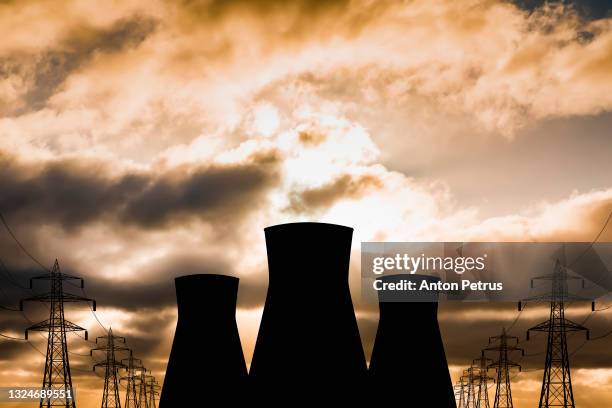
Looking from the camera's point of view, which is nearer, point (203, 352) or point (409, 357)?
point (409, 357)

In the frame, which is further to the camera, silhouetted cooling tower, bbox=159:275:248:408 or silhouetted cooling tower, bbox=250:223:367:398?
silhouetted cooling tower, bbox=159:275:248:408

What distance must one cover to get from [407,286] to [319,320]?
7.97 metres

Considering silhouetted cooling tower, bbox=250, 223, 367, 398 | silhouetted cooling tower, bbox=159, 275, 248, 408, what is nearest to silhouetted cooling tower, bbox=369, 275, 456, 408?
silhouetted cooling tower, bbox=159, 275, 248, 408

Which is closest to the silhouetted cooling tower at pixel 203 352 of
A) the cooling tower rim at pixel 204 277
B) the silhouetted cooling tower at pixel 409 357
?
the cooling tower rim at pixel 204 277

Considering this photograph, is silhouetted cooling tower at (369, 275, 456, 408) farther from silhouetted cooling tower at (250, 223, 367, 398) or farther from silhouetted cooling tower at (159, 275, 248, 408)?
silhouetted cooling tower at (250, 223, 367, 398)

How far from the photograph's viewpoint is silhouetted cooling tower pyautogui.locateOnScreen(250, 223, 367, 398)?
1828 centimetres

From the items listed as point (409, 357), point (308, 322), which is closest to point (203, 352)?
point (409, 357)

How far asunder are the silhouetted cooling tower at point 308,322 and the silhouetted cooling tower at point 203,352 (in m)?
7.64

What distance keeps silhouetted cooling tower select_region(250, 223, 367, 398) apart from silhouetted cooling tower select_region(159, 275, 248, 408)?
764 centimetres

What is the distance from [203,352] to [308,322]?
29.2 feet

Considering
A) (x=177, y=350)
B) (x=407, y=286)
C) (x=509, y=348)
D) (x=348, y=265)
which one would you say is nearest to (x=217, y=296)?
(x=177, y=350)

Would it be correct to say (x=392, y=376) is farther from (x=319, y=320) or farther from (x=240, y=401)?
(x=319, y=320)

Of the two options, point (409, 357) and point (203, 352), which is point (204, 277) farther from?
point (409, 357)

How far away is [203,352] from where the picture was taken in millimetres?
26562
